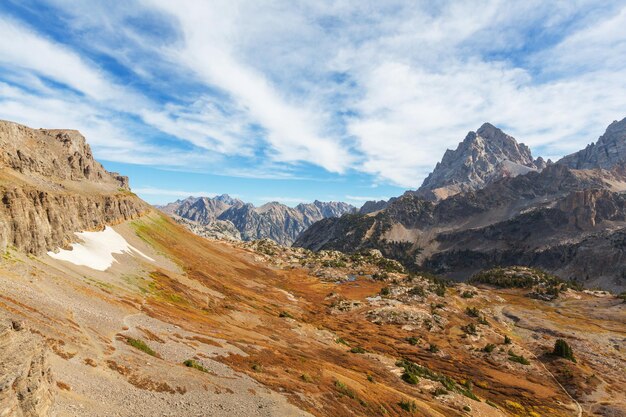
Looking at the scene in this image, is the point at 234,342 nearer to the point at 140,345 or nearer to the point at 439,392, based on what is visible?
the point at 140,345

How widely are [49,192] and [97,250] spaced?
1273 cm

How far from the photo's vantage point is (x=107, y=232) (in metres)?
78.3

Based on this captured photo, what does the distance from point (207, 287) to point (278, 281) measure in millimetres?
58029

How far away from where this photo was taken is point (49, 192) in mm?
59438

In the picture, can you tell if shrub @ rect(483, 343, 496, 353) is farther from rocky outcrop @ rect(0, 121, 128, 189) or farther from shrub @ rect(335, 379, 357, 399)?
rocky outcrop @ rect(0, 121, 128, 189)

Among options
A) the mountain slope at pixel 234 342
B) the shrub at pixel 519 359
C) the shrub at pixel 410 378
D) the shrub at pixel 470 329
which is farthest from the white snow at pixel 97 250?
the shrub at pixel 519 359

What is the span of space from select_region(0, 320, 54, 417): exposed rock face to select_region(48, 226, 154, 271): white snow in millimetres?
36259

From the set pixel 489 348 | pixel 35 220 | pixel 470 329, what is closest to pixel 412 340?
pixel 489 348

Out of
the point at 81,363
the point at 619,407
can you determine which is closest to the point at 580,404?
the point at 619,407

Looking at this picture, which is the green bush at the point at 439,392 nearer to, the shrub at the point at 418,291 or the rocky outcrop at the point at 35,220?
the rocky outcrop at the point at 35,220

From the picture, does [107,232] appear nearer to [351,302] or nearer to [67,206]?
[67,206]

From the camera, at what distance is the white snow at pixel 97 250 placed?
2034 inches

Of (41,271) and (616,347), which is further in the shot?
(616,347)

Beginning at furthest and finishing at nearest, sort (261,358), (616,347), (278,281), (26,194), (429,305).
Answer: (278,281), (429,305), (616,347), (26,194), (261,358)
